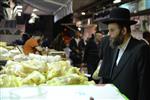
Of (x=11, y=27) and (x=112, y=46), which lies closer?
(x=112, y=46)

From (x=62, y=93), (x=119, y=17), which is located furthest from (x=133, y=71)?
(x=62, y=93)

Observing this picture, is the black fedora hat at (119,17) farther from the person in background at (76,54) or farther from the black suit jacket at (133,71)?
the person in background at (76,54)

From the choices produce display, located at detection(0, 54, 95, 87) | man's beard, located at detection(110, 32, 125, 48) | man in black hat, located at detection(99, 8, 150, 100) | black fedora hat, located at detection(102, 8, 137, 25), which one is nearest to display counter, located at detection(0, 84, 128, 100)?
produce display, located at detection(0, 54, 95, 87)

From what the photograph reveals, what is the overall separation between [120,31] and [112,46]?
20cm

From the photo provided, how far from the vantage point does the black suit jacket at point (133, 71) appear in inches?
151

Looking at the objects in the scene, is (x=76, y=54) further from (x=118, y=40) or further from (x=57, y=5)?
(x=118, y=40)

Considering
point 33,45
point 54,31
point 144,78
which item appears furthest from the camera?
point 54,31

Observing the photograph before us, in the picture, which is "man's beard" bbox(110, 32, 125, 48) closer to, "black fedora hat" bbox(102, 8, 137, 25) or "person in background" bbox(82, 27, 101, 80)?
"black fedora hat" bbox(102, 8, 137, 25)

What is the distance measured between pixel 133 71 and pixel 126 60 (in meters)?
0.15

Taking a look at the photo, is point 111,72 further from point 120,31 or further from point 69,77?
point 69,77

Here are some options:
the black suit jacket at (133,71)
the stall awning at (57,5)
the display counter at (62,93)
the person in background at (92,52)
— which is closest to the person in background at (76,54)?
the stall awning at (57,5)

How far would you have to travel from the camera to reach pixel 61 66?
2.53 meters

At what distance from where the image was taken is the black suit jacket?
3840 millimetres

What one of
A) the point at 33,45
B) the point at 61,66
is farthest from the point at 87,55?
the point at 61,66
